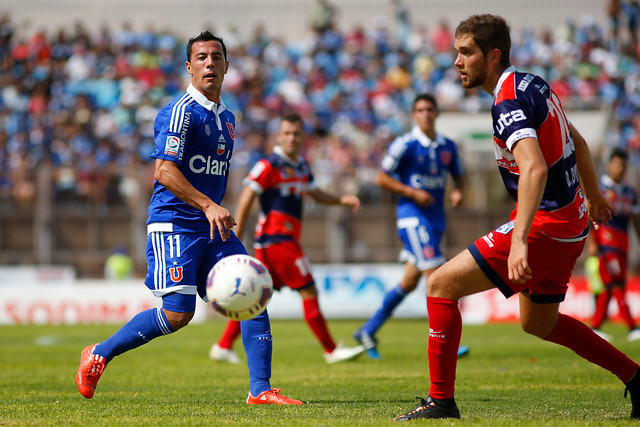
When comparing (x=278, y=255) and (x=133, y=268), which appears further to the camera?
(x=133, y=268)

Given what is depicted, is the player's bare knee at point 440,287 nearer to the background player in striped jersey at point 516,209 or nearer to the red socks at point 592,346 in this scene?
the background player in striped jersey at point 516,209

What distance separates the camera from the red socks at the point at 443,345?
16.1ft

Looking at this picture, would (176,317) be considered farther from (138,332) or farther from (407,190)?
(407,190)

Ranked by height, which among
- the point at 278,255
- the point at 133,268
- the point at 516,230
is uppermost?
the point at 516,230

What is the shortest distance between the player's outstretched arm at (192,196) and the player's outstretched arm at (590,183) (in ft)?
7.59

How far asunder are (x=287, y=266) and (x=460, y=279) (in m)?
4.64

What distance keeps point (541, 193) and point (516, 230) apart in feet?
0.82

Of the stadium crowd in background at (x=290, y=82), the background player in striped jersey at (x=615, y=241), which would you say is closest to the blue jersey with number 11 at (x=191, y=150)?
the background player in striped jersey at (x=615, y=241)

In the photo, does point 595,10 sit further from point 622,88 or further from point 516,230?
point 516,230

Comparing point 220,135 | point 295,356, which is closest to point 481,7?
point 295,356

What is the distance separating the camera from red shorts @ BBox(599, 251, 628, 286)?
12.5m

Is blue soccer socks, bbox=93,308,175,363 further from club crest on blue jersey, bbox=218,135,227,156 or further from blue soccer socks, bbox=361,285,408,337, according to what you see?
blue soccer socks, bbox=361,285,408,337

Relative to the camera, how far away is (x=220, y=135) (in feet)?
19.2

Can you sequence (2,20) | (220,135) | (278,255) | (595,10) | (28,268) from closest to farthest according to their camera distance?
(220,135) < (278,255) < (28,268) < (595,10) < (2,20)
